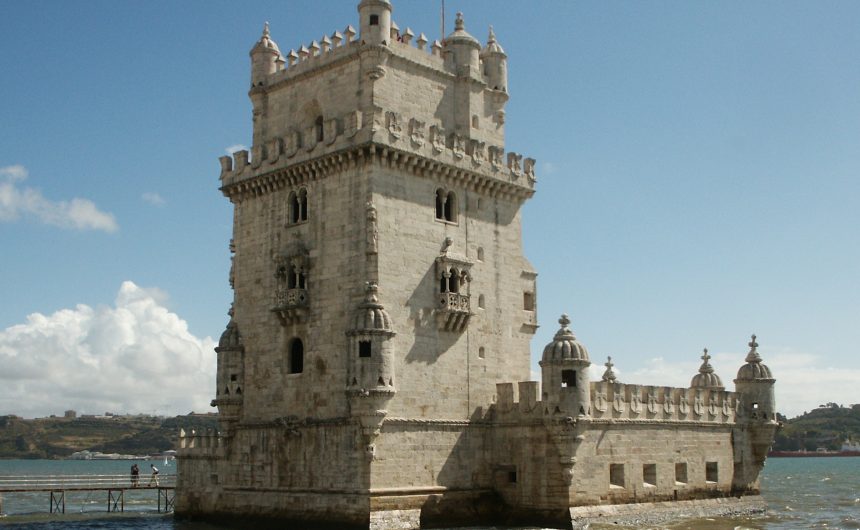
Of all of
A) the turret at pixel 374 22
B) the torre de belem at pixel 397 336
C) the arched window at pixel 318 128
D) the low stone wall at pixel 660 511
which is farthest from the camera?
the arched window at pixel 318 128

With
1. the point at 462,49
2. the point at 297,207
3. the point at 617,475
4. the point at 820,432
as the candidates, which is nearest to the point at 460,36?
the point at 462,49

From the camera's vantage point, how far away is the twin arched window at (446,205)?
43.4 metres

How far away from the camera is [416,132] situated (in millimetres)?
41969

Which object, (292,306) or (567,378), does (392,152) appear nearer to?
(292,306)

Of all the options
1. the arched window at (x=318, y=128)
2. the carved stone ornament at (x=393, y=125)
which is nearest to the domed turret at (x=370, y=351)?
the carved stone ornament at (x=393, y=125)

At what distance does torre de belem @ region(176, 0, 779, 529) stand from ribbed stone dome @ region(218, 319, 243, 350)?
0.27 feet

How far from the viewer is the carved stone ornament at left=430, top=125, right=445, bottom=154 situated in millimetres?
42594

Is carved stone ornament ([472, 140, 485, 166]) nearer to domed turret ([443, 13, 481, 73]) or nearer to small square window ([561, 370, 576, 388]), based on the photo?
domed turret ([443, 13, 481, 73])

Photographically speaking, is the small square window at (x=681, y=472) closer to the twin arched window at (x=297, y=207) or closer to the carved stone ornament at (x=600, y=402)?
the carved stone ornament at (x=600, y=402)

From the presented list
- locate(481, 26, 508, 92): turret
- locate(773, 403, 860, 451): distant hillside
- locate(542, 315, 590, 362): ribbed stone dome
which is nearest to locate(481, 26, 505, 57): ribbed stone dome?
locate(481, 26, 508, 92): turret

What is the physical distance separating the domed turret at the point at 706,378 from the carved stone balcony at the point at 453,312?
1740cm

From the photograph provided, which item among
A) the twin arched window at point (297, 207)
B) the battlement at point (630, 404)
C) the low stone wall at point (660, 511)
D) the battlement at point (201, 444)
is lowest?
the low stone wall at point (660, 511)

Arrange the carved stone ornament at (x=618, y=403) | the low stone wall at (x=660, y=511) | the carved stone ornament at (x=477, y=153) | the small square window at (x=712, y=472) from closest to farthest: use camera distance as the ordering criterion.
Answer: the low stone wall at (x=660, y=511), the carved stone ornament at (x=618, y=403), the carved stone ornament at (x=477, y=153), the small square window at (x=712, y=472)

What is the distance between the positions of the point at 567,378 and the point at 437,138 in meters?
10.5
